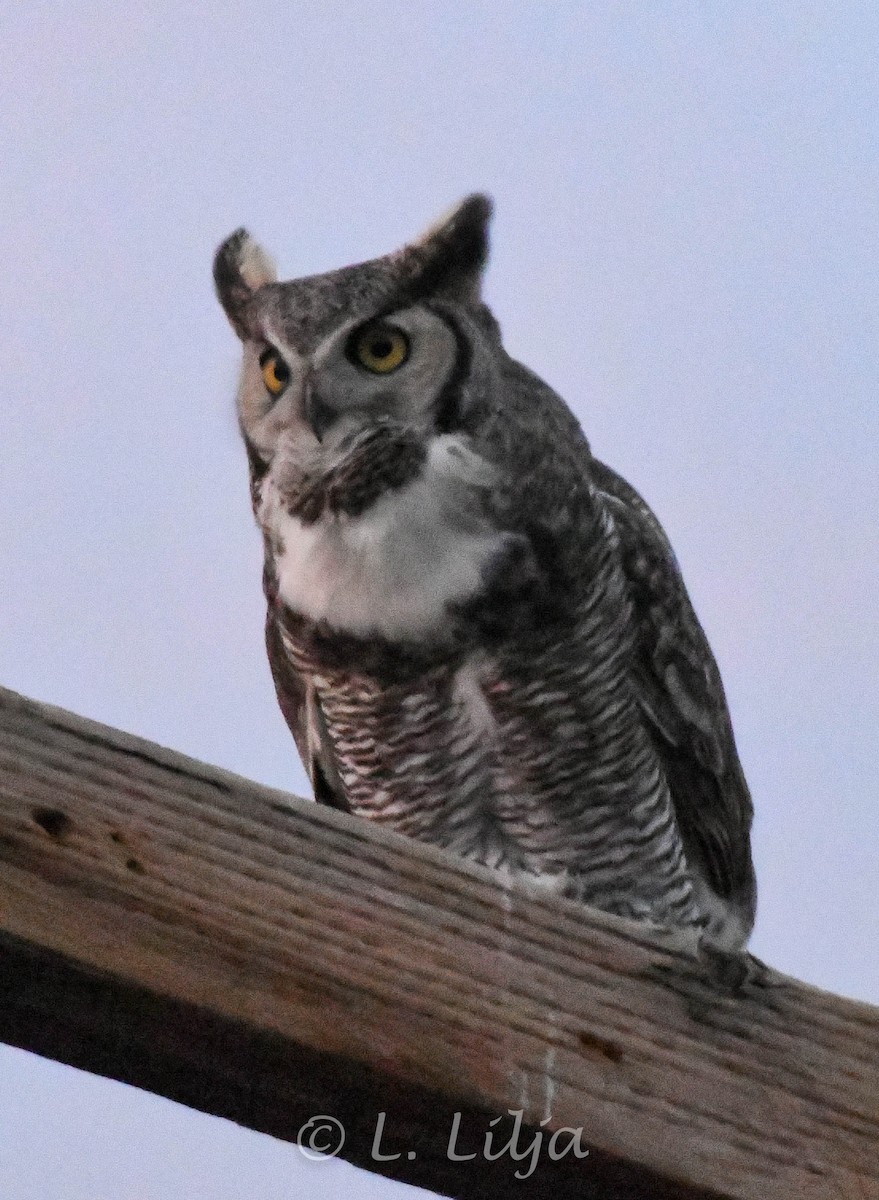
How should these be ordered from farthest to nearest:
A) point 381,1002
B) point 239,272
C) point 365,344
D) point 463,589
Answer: point 239,272 < point 365,344 < point 463,589 < point 381,1002

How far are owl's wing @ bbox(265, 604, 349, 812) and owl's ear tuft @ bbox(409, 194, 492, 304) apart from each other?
520mm

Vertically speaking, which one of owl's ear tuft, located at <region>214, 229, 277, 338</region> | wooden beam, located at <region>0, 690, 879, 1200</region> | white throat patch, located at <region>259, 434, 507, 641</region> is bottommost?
wooden beam, located at <region>0, 690, 879, 1200</region>

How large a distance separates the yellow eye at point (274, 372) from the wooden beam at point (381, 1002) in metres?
1.31

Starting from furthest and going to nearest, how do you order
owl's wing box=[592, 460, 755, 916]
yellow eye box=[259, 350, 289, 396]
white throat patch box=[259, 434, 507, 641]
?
1. owl's wing box=[592, 460, 755, 916]
2. yellow eye box=[259, 350, 289, 396]
3. white throat patch box=[259, 434, 507, 641]

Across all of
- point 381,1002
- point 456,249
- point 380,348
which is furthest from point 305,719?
point 381,1002

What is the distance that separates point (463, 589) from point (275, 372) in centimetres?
43

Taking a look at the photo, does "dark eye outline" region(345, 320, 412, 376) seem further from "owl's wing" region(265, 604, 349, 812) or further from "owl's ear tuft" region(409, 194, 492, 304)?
"owl's wing" region(265, 604, 349, 812)

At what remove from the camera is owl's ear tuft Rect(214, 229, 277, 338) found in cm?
242

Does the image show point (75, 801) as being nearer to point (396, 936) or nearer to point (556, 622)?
point (396, 936)

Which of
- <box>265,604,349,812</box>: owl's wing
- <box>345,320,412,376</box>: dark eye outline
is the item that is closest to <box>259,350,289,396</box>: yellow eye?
<box>345,320,412,376</box>: dark eye outline

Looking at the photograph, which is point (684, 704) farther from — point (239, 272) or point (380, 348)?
point (239, 272)

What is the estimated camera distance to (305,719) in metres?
2.46

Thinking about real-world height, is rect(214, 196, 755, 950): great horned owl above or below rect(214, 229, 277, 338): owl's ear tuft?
below

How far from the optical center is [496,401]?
217 centimetres
